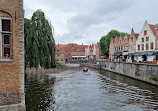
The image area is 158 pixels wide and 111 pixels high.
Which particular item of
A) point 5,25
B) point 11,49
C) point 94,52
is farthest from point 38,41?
point 94,52

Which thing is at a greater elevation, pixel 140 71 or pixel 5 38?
pixel 5 38

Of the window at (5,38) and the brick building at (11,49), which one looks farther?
the window at (5,38)

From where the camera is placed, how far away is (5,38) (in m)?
7.77

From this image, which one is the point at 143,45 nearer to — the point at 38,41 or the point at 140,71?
the point at 140,71

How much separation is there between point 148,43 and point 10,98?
34.2m

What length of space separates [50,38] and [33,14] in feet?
11.7

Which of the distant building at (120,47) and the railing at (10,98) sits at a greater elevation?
the distant building at (120,47)

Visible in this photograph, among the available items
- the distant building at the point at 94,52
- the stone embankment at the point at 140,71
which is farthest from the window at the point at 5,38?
the distant building at the point at 94,52

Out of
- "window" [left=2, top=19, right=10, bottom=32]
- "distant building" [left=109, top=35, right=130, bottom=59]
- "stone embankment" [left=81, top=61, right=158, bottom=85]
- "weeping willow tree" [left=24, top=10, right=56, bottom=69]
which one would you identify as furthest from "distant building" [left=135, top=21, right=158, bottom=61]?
"window" [left=2, top=19, right=10, bottom=32]

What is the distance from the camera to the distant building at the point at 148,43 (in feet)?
101

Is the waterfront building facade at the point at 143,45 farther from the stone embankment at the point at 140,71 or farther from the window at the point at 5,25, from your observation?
the window at the point at 5,25

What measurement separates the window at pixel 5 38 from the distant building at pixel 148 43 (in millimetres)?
30888

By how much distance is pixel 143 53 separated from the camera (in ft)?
111

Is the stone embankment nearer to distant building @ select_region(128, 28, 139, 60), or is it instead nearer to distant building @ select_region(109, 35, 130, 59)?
distant building @ select_region(128, 28, 139, 60)
